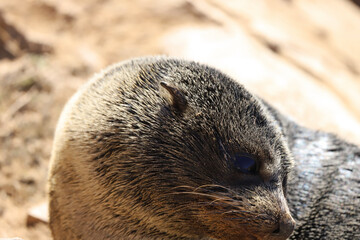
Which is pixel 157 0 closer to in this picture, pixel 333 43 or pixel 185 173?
pixel 333 43

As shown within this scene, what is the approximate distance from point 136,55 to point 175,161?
13.8 ft

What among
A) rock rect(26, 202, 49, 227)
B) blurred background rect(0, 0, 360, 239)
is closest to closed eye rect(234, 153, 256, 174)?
blurred background rect(0, 0, 360, 239)

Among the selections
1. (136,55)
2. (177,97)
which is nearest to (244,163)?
(177,97)

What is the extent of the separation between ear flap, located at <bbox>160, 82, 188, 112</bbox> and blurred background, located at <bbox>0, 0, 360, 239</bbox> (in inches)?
105

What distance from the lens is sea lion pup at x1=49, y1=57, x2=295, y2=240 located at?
2.85 m

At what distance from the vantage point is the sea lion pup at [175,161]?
2848mm

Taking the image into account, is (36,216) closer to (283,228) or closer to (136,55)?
(136,55)

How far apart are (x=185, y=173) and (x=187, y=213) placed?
11.7 inches

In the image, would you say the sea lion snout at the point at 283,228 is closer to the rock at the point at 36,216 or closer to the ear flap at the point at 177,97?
the ear flap at the point at 177,97

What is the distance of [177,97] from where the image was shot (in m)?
2.96

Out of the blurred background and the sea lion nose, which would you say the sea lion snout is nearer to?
the sea lion nose

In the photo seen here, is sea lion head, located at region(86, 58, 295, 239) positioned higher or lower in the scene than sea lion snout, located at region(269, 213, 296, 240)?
higher

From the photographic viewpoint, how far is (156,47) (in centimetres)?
691

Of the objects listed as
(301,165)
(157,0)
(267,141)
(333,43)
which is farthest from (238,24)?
(267,141)
